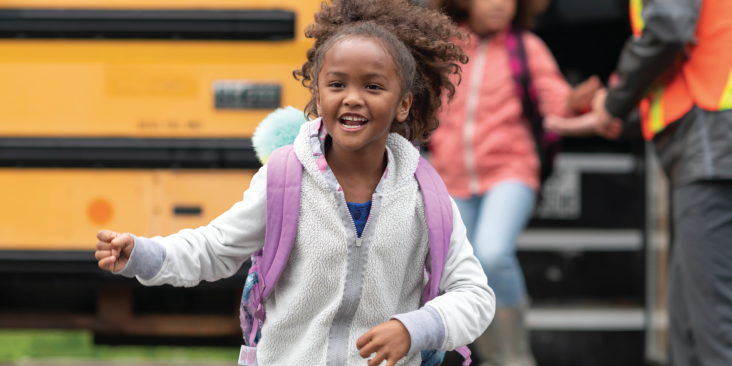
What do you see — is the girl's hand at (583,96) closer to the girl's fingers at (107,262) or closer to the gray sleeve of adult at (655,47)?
the gray sleeve of adult at (655,47)

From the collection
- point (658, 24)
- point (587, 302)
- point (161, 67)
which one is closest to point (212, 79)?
point (161, 67)

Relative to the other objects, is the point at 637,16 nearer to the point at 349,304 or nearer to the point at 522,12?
the point at 522,12

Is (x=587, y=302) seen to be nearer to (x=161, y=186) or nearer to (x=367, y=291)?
(x=161, y=186)

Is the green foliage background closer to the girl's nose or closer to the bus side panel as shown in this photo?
the bus side panel

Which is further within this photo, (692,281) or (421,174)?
(692,281)

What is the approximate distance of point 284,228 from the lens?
128 cm

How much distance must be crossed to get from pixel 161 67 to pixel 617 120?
1500mm

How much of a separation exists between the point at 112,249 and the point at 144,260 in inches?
2.2

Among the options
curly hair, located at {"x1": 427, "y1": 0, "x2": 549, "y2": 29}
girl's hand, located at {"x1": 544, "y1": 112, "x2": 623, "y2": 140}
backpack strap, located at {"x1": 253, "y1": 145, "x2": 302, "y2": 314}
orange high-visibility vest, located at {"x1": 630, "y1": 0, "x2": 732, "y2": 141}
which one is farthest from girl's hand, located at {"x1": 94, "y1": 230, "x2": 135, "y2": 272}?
curly hair, located at {"x1": 427, "y1": 0, "x2": 549, "y2": 29}

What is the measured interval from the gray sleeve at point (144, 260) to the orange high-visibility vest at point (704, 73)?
1.34 meters

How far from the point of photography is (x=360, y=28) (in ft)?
4.35

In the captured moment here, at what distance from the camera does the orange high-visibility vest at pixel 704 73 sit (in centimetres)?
177

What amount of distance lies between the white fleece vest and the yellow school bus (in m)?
1.20

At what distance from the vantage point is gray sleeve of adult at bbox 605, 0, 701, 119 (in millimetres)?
1791
